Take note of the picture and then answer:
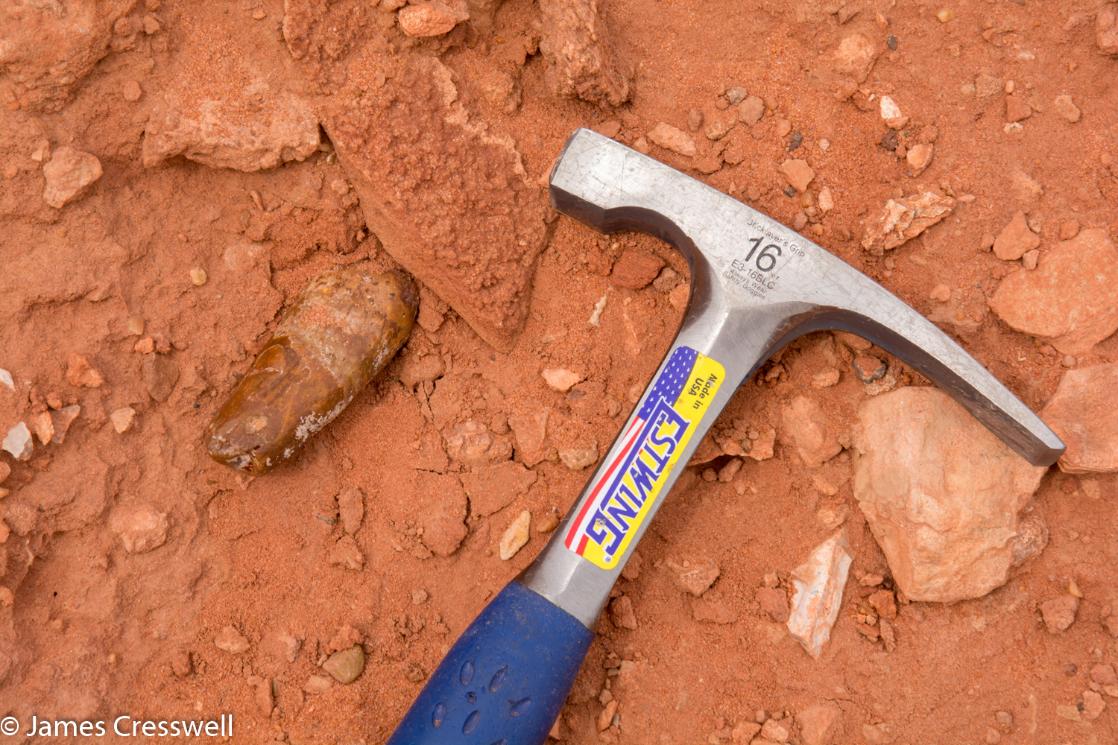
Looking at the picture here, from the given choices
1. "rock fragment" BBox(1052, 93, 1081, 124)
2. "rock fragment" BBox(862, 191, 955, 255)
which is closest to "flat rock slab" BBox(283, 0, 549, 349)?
"rock fragment" BBox(862, 191, 955, 255)

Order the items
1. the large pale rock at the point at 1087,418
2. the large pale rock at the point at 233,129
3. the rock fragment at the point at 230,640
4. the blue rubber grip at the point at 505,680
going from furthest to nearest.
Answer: the rock fragment at the point at 230,640 → the large pale rock at the point at 233,129 → the large pale rock at the point at 1087,418 → the blue rubber grip at the point at 505,680

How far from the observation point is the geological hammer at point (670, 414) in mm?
1904

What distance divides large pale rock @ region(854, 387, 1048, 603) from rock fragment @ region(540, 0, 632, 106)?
1025 mm

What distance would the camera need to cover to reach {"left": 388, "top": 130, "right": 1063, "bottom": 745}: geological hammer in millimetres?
1904

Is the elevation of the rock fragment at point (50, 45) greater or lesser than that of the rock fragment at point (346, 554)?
greater

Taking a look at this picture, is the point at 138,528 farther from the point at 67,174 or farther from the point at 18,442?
the point at 67,174

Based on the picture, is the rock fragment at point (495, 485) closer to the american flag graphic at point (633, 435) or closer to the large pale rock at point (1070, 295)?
the american flag graphic at point (633, 435)

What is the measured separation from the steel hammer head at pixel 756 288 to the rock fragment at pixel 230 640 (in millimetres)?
1327

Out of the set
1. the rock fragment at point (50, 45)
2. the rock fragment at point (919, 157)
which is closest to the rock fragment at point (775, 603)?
the rock fragment at point (919, 157)

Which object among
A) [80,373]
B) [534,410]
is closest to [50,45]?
[80,373]

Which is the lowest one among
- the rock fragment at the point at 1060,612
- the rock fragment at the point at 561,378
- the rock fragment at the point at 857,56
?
the rock fragment at the point at 1060,612

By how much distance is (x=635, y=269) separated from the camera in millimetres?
2238

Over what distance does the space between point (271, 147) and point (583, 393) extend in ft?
3.18

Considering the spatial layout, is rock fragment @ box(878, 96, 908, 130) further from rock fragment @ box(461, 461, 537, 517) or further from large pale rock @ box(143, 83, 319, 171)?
large pale rock @ box(143, 83, 319, 171)
